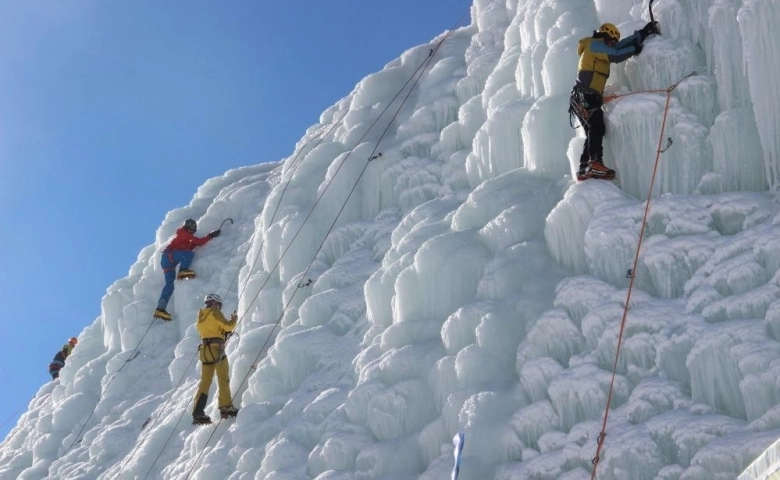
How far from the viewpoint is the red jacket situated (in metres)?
14.2

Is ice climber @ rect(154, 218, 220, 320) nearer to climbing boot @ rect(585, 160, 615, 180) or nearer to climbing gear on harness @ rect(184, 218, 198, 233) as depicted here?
climbing gear on harness @ rect(184, 218, 198, 233)

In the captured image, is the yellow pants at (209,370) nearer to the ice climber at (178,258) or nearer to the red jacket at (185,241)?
the ice climber at (178,258)

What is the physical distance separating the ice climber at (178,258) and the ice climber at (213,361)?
11.8 ft

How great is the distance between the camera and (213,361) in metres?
10.1

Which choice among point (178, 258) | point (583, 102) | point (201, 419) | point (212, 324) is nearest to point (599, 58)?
point (583, 102)

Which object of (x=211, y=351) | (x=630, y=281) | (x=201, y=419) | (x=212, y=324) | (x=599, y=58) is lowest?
(x=201, y=419)

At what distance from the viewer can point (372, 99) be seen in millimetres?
13859

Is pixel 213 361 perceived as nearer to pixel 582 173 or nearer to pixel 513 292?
pixel 513 292

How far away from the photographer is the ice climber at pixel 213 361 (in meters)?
9.84

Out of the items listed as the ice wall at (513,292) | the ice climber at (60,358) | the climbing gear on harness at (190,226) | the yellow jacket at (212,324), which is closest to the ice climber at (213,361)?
the yellow jacket at (212,324)

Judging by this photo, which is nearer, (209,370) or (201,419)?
(201,419)

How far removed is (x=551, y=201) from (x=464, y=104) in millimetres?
3229

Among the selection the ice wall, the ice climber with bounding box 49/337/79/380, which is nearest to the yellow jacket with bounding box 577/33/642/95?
the ice wall

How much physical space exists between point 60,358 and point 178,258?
5825 mm
